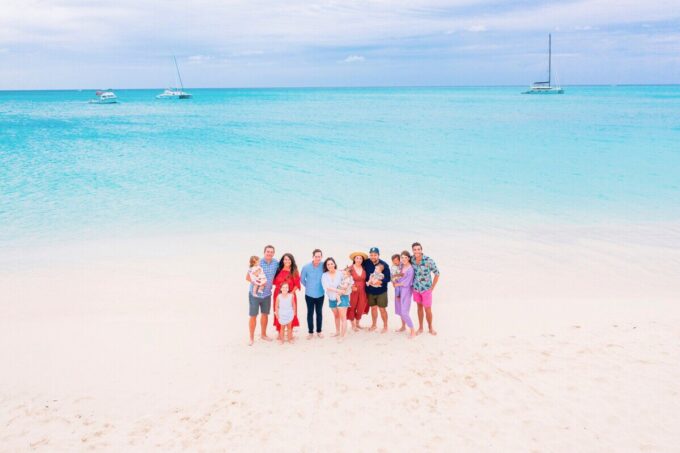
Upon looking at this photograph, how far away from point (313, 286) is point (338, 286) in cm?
42

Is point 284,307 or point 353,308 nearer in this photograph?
point 284,307

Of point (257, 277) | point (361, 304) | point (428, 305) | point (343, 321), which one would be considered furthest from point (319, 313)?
point (428, 305)

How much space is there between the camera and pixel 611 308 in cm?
897

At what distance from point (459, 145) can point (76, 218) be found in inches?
1060

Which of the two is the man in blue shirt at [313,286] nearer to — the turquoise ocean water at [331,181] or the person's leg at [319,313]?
the person's leg at [319,313]

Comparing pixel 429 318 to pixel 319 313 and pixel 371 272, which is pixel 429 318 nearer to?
pixel 371 272

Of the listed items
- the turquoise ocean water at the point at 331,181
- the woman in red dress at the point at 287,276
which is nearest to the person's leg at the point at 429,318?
the woman in red dress at the point at 287,276

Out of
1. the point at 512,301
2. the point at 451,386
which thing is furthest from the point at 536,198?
the point at 451,386

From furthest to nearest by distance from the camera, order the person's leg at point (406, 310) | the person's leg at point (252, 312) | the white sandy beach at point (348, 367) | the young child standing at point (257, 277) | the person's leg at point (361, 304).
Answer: the person's leg at point (361, 304)
the person's leg at point (406, 310)
the person's leg at point (252, 312)
the young child standing at point (257, 277)
the white sandy beach at point (348, 367)

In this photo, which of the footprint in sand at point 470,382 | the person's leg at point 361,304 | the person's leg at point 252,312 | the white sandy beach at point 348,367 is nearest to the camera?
the white sandy beach at point 348,367

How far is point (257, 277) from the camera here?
7.66 metres

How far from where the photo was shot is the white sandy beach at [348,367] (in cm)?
542

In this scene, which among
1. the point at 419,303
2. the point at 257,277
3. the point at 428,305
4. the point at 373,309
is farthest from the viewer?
the point at 373,309

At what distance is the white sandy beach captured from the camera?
542cm
